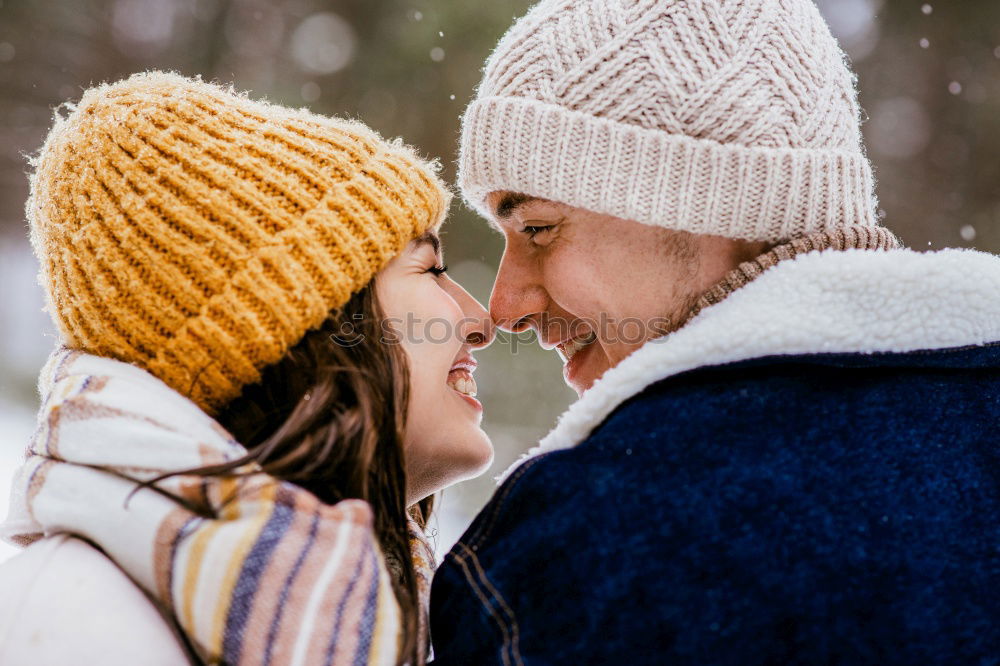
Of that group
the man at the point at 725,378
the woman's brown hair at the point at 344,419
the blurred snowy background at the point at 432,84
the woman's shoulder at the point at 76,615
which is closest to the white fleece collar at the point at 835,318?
the man at the point at 725,378

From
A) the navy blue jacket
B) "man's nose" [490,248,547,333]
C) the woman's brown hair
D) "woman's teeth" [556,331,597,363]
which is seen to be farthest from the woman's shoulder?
"woman's teeth" [556,331,597,363]

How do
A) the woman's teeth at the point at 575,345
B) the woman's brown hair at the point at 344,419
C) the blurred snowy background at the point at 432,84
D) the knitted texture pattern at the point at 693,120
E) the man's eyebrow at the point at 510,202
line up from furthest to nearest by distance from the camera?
the blurred snowy background at the point at 432,84 < the woman's teeth at the point at 575,345 < the man's eyebrow at the point at 510,202 < the knitted texture pattern at the point at 693,120 < the woman's brown hair at the point at 344,419

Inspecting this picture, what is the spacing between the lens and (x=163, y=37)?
4.55m

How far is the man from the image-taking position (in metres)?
0.91

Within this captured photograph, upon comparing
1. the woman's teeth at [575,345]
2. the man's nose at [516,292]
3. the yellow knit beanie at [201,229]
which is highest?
the yellow knit beanie at [201,229]

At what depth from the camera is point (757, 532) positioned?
927mm

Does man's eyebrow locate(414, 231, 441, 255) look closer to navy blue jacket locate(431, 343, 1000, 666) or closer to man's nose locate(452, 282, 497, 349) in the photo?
man's nose locate(452, 282, 497, 349)

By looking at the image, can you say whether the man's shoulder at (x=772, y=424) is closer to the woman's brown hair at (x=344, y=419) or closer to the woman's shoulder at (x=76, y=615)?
the woman's brown hair at (x=344, y=419)

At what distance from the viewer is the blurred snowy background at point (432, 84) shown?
4125 mm

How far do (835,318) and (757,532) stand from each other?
32 centimetres

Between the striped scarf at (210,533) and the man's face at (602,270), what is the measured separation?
65 cm

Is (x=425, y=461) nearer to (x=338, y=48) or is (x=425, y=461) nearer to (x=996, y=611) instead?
(x=996, y=611)

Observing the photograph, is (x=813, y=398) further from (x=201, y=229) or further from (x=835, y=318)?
(x=201, y=229)

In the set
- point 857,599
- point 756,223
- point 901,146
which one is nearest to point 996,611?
point 857,599
